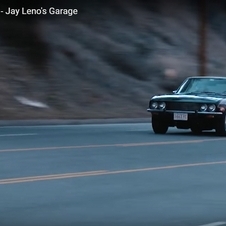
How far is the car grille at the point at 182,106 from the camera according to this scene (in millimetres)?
22938

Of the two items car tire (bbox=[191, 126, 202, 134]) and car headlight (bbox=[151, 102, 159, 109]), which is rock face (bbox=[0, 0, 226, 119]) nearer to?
car headlight (bbox=[151, 102, 159, 109])

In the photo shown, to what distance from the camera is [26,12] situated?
1517 inches

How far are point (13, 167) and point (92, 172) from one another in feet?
4.39

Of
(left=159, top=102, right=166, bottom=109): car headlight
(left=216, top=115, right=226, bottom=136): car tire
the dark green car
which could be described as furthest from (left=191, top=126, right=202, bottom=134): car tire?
(left=159, top=102, right=166, bottom=109): car headlight

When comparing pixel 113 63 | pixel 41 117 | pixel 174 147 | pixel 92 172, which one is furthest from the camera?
pixel 113 63

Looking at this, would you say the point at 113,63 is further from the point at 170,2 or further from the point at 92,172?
the point at 92,172

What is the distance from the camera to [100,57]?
3872 cm

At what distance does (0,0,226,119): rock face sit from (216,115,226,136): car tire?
27.7ft

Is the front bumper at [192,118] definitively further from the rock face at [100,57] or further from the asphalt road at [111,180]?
the rock face at [100,57]

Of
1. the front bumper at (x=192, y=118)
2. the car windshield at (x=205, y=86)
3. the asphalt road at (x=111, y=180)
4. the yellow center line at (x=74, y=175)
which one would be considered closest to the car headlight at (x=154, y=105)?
the front bumper at (x=192, y=118)

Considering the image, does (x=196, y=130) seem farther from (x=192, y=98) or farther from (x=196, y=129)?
(x=192, y=98)

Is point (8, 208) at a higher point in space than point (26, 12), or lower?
lower

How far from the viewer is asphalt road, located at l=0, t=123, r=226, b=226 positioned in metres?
10.6

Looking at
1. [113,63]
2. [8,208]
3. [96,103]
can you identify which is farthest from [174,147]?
[113,63]
